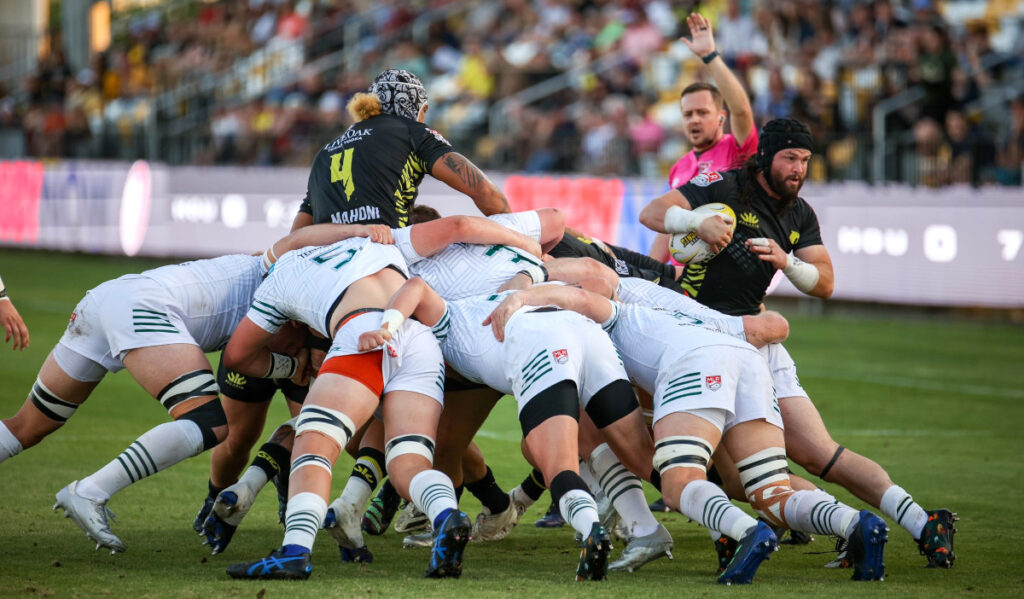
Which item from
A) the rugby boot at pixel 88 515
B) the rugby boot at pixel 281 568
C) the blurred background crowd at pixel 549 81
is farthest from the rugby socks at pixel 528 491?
the blurred background crowd at pixel 549 81

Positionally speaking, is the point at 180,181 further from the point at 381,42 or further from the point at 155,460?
the point at 155,460

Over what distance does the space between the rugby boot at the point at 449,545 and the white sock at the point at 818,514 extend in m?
1.38

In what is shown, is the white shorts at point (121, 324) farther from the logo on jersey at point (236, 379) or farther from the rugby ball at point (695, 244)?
the rugby ball at point (695, 244)

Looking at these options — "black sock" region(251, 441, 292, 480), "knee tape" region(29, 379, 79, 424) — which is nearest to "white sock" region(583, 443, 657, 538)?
"black sock" region(251, 441, 292, 480)

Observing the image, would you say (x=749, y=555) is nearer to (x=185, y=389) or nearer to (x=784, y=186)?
(x=784, y=186)

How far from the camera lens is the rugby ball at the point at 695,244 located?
23.1 feet

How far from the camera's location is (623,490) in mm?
6039

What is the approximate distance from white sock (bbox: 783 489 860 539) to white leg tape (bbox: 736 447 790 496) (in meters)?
0.11

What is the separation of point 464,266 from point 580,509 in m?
1.57

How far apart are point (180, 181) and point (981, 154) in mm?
12914

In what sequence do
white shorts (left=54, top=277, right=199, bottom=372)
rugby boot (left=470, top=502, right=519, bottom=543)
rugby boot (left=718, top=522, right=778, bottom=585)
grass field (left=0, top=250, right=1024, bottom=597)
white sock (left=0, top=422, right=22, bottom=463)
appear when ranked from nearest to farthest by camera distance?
rugby boot (left=718, top=522, right=778, bottom=585) < grass field (left=0, top=250, right=1024, bottom=597) < white shorts (left=54, top=277, right=199, bottom=372) < white sock (left=0, top=422, right=22, bottom=463) < rugby boot (left=470, top=502, right=519, bottom=543)

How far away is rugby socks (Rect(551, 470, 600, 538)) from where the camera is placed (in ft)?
17.8

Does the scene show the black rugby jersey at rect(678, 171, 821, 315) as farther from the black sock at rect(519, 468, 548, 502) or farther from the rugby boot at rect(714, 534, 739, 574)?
the rugby boot at rect(714, 534, 739, 574)

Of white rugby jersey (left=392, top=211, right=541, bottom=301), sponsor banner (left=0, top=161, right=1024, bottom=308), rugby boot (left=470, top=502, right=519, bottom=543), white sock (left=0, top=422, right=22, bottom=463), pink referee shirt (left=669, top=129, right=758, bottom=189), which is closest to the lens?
white sock (left=0, top=422, right=22, bottom=463)
